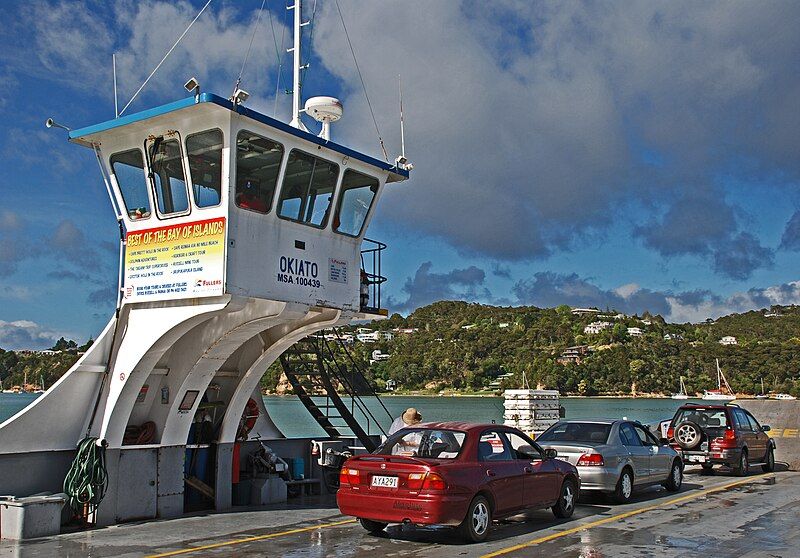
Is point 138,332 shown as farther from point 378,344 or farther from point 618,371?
point 618,371

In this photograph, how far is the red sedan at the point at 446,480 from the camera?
31.0ft

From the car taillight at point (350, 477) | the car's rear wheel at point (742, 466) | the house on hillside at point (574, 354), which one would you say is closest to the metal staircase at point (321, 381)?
the car taillight at point (350, 477)

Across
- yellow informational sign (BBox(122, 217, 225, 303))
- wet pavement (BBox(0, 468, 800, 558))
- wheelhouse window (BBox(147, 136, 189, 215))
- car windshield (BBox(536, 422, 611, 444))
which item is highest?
wheelhouse window (BBox(147, 136, 189, 215))

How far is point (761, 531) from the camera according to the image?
10.7 m

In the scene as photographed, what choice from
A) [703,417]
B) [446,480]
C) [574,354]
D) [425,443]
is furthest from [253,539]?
[574,354]

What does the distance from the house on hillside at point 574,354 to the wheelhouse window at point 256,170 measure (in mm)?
117940

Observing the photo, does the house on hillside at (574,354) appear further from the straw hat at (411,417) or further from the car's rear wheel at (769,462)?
the straw hat at (411,417)

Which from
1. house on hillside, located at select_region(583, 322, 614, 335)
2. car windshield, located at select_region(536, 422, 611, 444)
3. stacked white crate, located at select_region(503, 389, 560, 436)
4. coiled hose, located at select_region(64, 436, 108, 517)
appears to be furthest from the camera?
house on hillside, located at select_region(583, 322, 614, 335)

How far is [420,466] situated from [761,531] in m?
4.62

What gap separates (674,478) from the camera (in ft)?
49.0

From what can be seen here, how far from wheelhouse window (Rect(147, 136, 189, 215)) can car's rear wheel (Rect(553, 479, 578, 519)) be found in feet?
21.2

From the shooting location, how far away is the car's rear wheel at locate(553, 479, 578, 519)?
11625mm

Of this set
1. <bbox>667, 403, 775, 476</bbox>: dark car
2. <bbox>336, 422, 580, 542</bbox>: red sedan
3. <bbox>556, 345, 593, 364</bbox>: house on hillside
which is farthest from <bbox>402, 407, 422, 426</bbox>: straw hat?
<bbox>556, 345, 593, 364</bbox>: house on hillside

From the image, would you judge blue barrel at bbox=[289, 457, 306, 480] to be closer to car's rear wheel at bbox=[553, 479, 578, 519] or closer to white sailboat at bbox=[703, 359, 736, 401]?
car's rear wheel at bbox=[553, 479, 578, 519]
